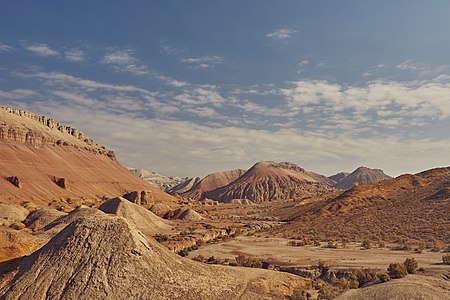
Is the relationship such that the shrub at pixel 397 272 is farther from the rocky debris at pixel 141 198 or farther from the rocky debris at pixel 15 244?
the rocky debris at pixel 141 198

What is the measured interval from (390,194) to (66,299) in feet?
219

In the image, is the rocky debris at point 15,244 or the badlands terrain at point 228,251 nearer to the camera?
the badlands terrain at point 228,251

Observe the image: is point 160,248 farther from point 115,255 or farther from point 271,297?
point 271,297

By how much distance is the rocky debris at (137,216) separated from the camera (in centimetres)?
5431

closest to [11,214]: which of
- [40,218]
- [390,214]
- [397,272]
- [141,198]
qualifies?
[40,218]

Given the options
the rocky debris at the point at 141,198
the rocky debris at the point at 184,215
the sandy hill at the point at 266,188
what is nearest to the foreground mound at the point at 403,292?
the rocky debris at the point at 184,215

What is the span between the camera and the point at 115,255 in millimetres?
17703

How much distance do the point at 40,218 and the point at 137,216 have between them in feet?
43.2

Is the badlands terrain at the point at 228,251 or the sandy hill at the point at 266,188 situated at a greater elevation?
the sandy hill at the point at 266,188

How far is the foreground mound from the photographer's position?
49.2 ft

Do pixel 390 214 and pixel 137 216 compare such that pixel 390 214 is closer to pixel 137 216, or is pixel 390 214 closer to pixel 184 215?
pixel 137 216

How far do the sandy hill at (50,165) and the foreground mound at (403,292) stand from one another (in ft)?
257

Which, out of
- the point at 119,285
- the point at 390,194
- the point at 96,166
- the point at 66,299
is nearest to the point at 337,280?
the point at 119,285

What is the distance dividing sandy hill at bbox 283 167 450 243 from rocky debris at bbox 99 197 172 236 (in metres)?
19.9
